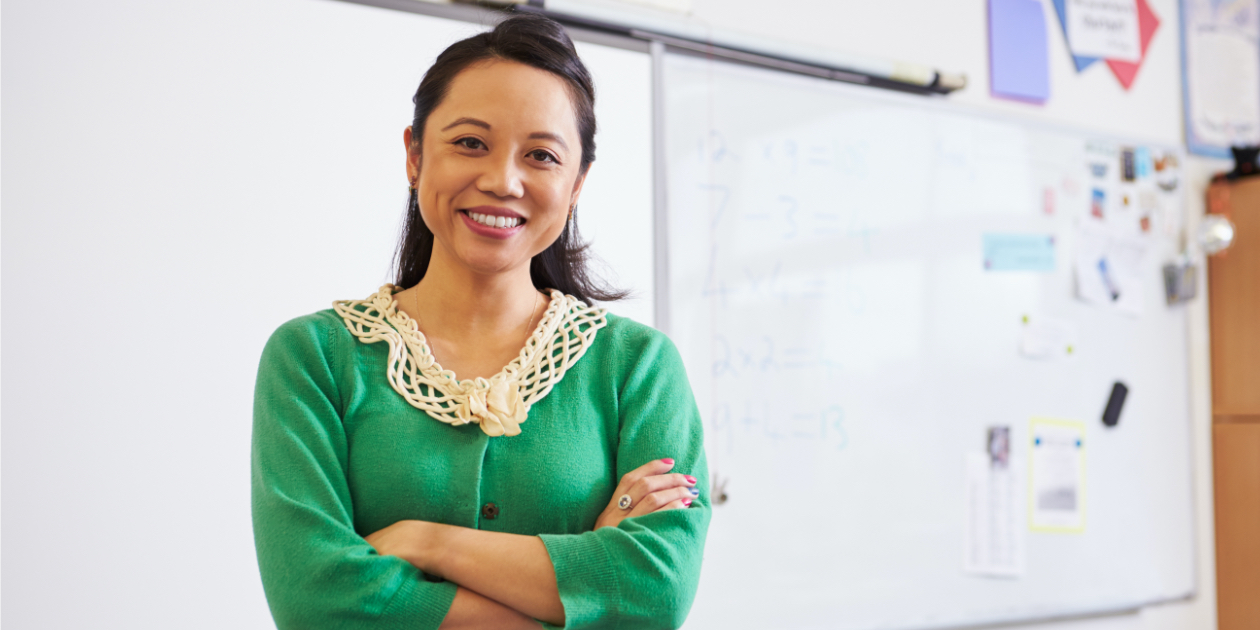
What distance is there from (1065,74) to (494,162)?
2170mm

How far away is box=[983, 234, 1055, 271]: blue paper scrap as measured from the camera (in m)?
2.34

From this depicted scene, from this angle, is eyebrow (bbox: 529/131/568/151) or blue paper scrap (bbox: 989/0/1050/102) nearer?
eyebrow (bbox: 529/131/568/151)

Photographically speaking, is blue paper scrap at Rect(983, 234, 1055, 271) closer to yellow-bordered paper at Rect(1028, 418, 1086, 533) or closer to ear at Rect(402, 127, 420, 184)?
yellow-bordered paper at Rect(1028, 418, 1086, 533)

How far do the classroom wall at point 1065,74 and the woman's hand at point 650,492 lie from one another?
47.4 inches

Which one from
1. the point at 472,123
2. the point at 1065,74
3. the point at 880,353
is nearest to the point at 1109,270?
the point at 1065,74

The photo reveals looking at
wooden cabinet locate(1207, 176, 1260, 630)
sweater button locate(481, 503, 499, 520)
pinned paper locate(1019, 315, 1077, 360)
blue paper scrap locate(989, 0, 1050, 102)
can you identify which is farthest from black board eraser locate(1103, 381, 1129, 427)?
sweater button locate(481, 503, 499, 520)

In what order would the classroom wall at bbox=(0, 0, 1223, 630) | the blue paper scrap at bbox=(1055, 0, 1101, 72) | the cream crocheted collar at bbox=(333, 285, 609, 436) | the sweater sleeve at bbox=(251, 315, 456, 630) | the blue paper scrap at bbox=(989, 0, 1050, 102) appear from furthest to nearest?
1. the blue paper scrap at bbox=(1055, 0, 1101, 72)
2. the blue paper scrap at bbox=(989, 0, 1050, 102)
3. the classroom wall at bbox=(0, 0, 1223, 630)
4. the cream crocheted collar at bbox=(333, 285, 609, 436)
5. the sweater sleeve at bbox=(251, 315, 456, 630)

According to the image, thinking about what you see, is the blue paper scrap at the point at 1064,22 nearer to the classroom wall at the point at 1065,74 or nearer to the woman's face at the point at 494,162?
the classroom wall at the point at 1065,74

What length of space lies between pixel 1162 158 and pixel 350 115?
2.33 m

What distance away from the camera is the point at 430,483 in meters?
0.94

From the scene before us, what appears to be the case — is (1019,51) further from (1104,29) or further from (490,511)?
(490,511)

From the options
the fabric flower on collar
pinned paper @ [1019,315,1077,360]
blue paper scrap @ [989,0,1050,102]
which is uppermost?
blue paper scrap @ [989,0,1050,102]

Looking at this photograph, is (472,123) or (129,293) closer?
(472,123)

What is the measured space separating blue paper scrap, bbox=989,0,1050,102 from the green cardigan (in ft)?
6.03
